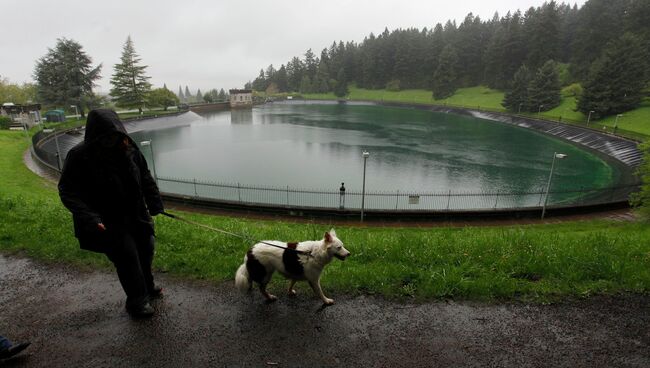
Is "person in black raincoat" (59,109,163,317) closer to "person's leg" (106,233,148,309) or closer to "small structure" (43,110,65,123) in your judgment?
"person's leg" (106,233,148,309)

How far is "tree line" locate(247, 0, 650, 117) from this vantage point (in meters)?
58.0

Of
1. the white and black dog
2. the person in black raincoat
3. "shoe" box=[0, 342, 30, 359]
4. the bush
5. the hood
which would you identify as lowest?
the bush

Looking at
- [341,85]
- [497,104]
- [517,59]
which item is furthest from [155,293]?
[341,85]

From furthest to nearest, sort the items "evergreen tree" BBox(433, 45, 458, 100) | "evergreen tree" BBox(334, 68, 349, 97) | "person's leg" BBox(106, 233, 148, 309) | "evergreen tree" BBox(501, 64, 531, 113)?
"evergreen tree" BBox(334, 68, 349, 97)
"evergreen tree" BBox(433, 45, 458, 100)
"evergreen tree" BBox(501, 64, 531, 113)
"person's leg" BBox(106, 233, 148, 309)

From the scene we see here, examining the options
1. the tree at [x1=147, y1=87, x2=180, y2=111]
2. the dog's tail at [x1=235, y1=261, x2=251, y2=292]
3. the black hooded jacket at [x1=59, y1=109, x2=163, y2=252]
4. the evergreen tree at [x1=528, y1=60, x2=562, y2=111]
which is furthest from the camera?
the tree at [x1=147, y1=87, x2=180, y2=111]

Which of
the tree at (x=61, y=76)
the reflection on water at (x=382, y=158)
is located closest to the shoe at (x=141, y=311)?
the reflection on water at (x=382, y=158)

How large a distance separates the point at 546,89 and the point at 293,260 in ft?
276

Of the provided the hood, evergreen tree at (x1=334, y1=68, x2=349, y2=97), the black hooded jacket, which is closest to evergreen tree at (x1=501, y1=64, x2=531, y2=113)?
evergreen tree at (x1=334, y1=68, x2=349, y2=97)

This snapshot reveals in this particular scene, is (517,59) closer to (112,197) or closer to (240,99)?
(240,99)

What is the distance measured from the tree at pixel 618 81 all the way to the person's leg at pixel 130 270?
7277cm

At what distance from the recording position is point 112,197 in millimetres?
4305

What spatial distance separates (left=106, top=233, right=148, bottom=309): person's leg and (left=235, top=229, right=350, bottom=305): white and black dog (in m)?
1.36

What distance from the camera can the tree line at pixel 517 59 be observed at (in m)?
58.0

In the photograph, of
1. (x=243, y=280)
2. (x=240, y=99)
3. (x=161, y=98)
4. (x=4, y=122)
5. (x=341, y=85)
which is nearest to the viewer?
(x=243, y=280)
